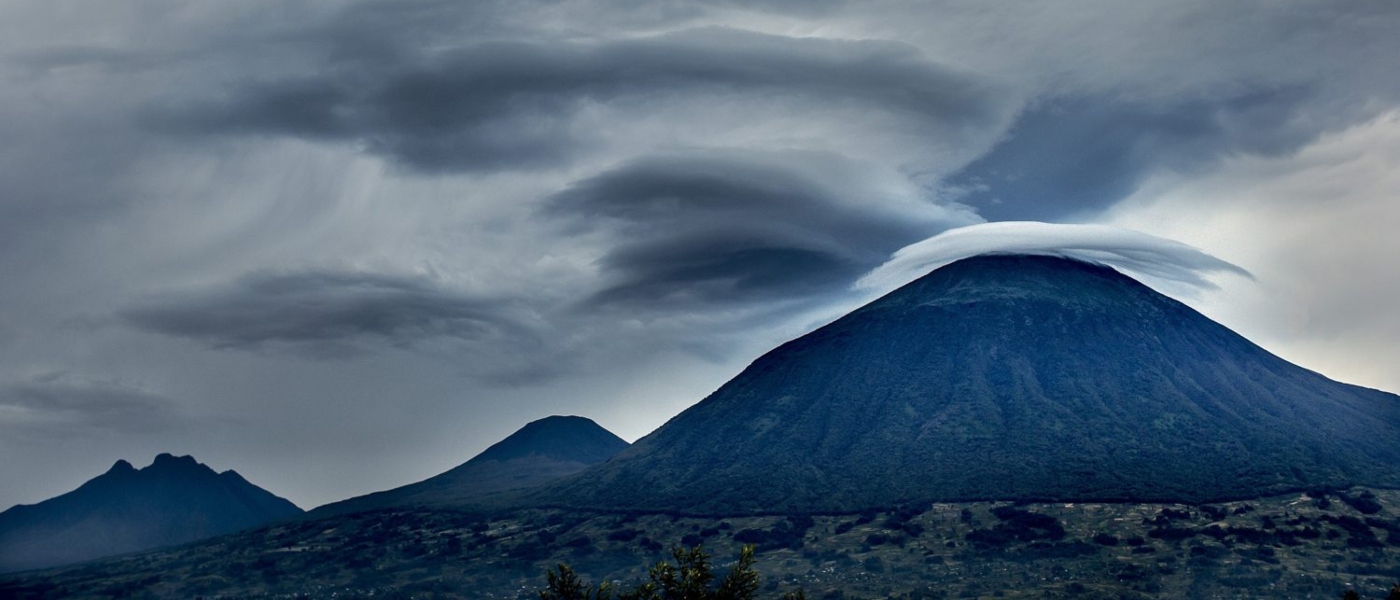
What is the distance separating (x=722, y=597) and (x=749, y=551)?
10.3ft

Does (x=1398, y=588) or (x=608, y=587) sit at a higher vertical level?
(x=608, y=587)

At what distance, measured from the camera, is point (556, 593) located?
79500 mm

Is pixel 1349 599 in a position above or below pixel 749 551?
below

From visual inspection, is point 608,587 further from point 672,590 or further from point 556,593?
point 556,593

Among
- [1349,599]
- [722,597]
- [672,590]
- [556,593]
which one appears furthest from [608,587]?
[1349,599]

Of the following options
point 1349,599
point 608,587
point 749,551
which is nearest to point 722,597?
point 749,551

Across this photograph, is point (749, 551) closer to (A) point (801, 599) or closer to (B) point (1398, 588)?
(A) point (801, 599)

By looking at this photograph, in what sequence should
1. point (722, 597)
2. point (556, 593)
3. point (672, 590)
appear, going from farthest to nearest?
point (556, 593) → point (672, 590) → point (722, 597)

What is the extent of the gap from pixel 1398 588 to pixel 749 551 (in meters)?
41.6

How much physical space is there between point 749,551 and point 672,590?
6046mm

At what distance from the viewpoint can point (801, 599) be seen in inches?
2598

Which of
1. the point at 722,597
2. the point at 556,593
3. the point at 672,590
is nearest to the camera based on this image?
the point at 722,597

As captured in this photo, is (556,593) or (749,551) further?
(556,593)

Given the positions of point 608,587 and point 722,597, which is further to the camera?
point 608,587
